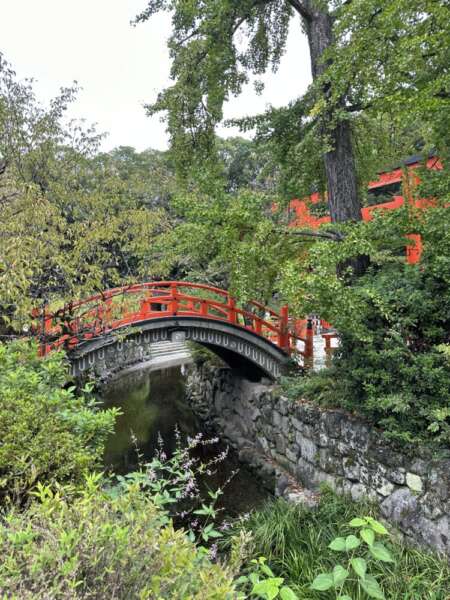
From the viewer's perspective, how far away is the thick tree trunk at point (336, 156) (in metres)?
6.61

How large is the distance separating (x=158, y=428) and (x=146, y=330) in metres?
4.13

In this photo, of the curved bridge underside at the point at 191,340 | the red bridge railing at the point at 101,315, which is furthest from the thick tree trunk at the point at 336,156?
the curved bridge underside at the point at 191,340

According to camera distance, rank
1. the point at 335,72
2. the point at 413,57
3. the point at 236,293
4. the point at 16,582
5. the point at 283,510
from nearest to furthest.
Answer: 1. the point at 16,582
2. the point at 413,57
3. the point at 335,72
4. the point at 283,510
5. the point at 236,293

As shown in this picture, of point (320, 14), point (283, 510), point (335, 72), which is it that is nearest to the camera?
point (335, 72)

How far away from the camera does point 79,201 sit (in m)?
6.29

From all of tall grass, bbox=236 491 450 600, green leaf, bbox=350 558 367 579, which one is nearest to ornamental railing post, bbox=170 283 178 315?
tall grass, bbox=236 491 450 600

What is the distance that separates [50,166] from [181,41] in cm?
355

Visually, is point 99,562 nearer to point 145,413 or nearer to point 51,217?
point 51,217

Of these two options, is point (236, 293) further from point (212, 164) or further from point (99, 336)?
point (212, 164)

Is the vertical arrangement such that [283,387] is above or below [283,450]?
above

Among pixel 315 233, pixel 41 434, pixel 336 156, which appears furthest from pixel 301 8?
pixel 41 434

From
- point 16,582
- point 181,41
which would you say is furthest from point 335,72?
point 16,582

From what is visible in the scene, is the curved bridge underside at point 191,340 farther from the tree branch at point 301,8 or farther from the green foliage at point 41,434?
the tree branch at point 301,8

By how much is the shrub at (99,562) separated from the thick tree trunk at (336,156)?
599 cm
